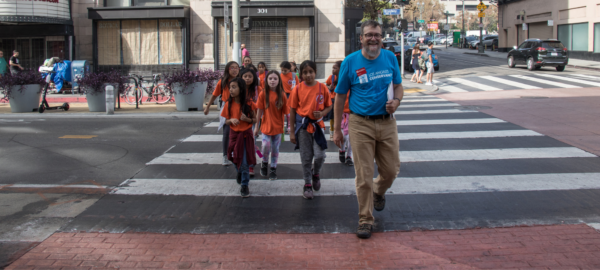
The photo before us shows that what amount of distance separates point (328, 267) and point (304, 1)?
20.0 meters

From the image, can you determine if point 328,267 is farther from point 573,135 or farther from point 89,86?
point 89,86

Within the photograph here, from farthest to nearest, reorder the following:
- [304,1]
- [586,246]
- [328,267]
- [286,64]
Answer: [304,1], [286,64], [586,246], [328,267]

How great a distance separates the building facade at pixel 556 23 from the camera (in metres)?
32.1

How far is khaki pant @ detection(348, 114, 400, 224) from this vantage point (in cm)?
466

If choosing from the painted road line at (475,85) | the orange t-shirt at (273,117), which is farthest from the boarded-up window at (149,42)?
the orange t-shirt at (273,117)

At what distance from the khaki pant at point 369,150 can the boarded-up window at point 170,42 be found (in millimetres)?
19620

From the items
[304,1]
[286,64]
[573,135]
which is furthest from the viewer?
[304,1]

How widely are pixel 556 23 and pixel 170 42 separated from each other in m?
28.7

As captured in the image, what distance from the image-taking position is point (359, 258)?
168 inches

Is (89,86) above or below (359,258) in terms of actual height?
above

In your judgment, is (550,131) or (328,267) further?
(550,131)

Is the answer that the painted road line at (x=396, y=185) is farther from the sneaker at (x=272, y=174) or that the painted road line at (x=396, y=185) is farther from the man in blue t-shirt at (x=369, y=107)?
the man in blue t-shirt at (x=369, y=107)

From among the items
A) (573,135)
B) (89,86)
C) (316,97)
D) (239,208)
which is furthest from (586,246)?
(89,86)

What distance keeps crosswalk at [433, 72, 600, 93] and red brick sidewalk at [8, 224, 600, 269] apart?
15.0m
